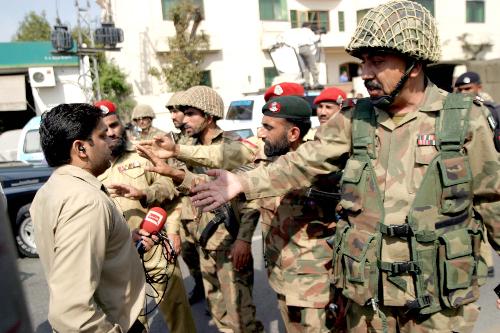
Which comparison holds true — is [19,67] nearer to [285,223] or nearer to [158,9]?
[158,9]

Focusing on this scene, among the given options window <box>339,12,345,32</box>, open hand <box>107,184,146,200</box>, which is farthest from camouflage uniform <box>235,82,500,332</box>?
window <box>339,12,345,32</box>

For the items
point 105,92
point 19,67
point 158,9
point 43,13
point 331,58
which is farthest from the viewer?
point 43,13

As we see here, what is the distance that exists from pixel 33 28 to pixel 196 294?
42122 mm

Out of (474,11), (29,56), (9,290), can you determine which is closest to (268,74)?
(29,56)

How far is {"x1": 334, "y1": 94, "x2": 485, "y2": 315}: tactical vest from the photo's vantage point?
1.91 metres

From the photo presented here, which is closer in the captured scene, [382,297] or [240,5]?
[382,297]

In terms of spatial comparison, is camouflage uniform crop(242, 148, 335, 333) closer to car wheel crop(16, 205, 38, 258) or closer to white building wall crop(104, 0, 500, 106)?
car wheel crop(16, 205, 38, 258)

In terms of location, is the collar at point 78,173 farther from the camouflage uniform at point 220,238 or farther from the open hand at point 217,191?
the camouflage uniform at point 220,238

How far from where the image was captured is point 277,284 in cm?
283

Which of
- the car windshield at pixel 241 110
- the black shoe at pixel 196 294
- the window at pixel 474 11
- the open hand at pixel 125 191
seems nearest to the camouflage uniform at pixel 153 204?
the open hand at pixel 125 191

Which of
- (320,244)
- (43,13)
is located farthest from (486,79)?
(43,13)

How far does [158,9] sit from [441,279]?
21376mm

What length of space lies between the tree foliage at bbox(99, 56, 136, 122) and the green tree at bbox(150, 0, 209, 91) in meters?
1.41

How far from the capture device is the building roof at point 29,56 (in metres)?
17.8
